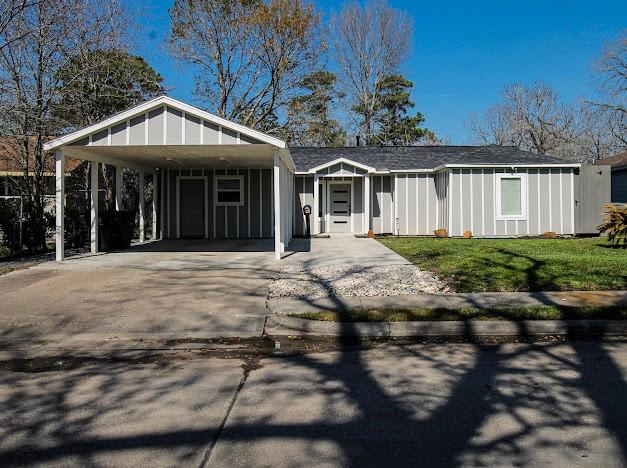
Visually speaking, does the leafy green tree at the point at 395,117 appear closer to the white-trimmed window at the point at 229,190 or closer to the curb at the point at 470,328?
the white-trimmed window at the point at 229,190

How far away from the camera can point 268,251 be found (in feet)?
47.9

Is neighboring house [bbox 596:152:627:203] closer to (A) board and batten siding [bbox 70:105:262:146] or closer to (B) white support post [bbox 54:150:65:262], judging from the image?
(A) board and batten siding [bbox 70:105:262:146]

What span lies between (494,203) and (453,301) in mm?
12497

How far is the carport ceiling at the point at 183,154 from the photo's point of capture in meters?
12.6

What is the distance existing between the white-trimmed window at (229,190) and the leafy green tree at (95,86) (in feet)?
14.5

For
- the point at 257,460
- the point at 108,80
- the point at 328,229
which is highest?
the point at 108,80

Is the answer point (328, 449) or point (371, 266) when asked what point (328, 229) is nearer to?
point (371, 266)

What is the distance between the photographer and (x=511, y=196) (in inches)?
749

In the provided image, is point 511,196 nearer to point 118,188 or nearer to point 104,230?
point 118,188

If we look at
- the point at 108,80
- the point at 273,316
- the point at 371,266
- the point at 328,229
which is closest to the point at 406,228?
the point at 328,229

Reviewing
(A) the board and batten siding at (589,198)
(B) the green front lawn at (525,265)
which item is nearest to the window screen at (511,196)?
(A) the board and batten siding at (589,198)

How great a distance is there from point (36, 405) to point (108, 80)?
1665cm

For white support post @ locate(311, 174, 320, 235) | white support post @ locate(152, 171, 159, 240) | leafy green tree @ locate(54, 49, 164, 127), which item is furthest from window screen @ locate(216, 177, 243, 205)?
leafy green tree @ locate(54, 49, 164, 127)

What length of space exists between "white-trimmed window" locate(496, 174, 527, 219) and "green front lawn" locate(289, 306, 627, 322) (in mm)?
12473
